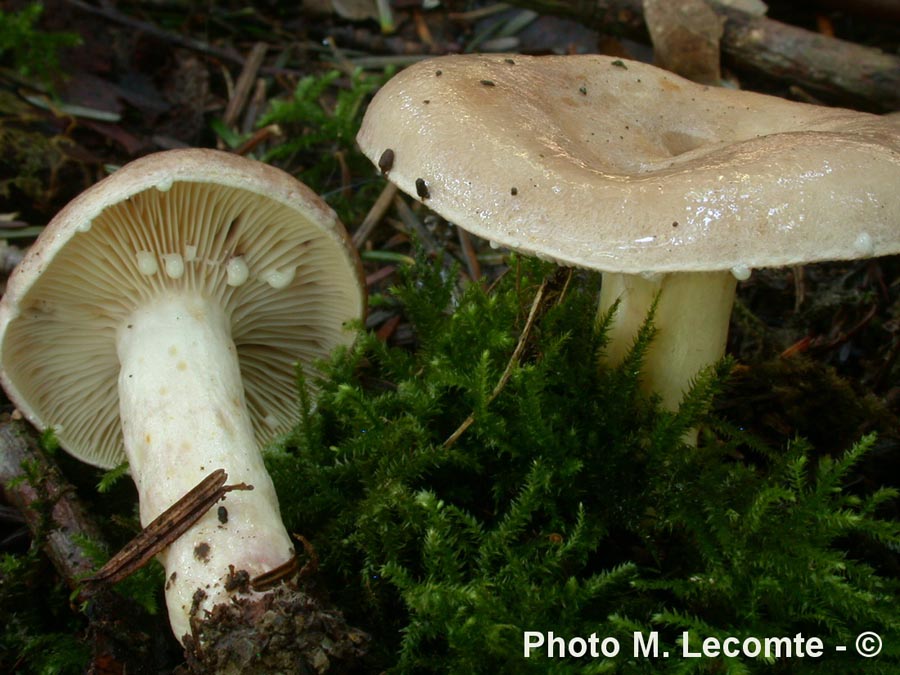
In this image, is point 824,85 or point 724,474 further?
point 824,85

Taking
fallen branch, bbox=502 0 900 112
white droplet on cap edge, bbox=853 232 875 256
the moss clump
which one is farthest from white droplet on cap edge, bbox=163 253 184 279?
fallen branch, bbox=502 0 900 112

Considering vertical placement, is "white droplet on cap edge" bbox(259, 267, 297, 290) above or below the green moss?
below

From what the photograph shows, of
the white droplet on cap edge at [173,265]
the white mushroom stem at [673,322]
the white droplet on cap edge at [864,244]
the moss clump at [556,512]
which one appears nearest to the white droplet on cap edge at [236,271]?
the white droplet on cap edge at [173,265]

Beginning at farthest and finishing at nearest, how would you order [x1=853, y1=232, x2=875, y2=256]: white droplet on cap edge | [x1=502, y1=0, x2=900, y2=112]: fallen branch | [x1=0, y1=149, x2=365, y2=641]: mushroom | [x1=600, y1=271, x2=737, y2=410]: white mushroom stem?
[x1=502, y1=0, x2=900, y2=112]: fallen branch
[x1=600, y1=271, x2=737, y2=410]: white mushroom stem
[x1=0, y1=149, x2=365, y2=641]: mushroom
[x1=853, y1=232, x2=875, y2=256]: white droplet on cap edge

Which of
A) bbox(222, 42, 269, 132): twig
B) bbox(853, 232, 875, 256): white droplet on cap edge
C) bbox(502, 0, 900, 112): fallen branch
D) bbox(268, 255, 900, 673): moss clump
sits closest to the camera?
bbox(853, 232, 875, 256): white droplet on cap edge

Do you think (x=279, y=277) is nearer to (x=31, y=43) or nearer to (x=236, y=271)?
(x=236, y=271)

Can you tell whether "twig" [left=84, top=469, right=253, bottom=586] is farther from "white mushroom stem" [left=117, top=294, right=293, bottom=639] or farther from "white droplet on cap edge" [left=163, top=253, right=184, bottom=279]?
"white droplet on cap edge" [left=163, top=253, right=184, bottom=279]

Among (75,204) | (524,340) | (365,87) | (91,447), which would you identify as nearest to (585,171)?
(524,340)

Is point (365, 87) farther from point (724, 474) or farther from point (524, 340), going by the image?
point (724, 474)
